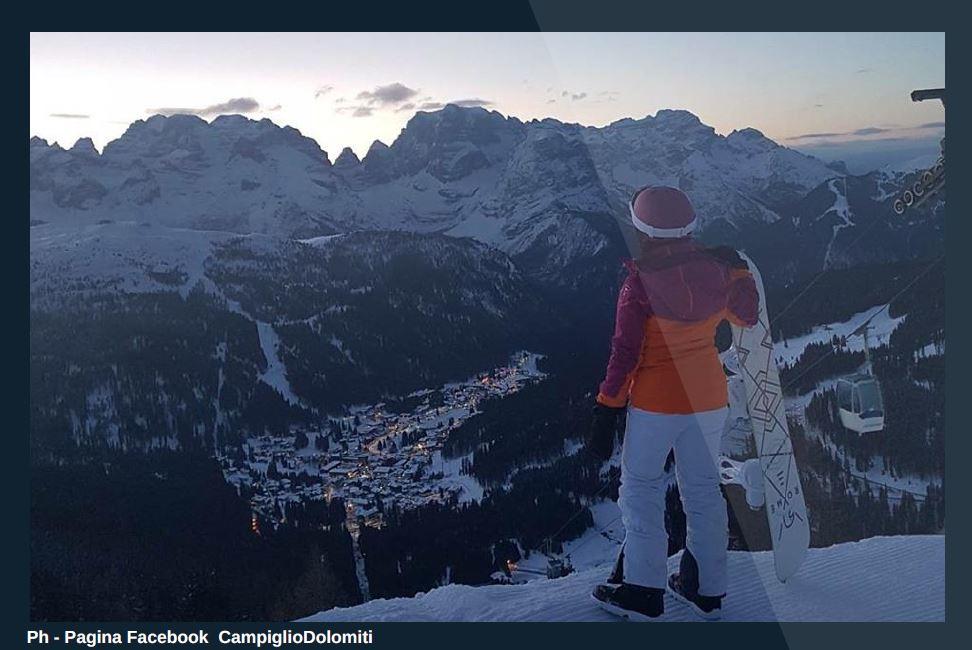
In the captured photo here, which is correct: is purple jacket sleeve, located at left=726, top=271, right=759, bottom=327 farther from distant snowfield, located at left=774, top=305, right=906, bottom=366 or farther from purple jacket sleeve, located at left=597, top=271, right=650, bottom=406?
distant snowfield, located at left=774, top=305, right=906, bottom=366

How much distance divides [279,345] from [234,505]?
141 feet

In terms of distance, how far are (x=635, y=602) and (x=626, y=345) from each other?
1707mm

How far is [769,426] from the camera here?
5320 mm

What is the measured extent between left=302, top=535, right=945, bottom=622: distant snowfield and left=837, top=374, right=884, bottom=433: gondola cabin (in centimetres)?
115

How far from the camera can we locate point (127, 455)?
7206 cm

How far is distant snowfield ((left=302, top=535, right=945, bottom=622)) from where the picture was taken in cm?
509

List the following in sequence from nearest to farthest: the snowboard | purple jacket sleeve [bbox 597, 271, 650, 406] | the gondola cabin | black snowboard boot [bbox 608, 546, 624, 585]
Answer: purple jacket sleeve [bbox 597, 271, 650, 406] → black snowboard boot [bbox 608, 546, 624, 585] → the snowboard → the gondola cabin

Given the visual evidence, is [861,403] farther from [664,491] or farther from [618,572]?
[618,572]

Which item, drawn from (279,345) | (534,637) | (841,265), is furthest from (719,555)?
(841,265)

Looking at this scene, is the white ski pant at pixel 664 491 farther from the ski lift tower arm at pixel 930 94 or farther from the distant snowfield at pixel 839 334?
the distant snowfield at pixel 839 334

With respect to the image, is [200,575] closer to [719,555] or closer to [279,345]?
[719,555]

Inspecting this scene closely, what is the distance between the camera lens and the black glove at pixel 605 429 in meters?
4.61

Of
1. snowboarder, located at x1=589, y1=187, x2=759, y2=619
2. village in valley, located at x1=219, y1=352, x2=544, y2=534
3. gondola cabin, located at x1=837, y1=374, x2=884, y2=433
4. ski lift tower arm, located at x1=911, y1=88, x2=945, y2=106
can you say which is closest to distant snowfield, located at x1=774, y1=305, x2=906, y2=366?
village in valley, located at x1=219, y1=352, x2=544, y2=534

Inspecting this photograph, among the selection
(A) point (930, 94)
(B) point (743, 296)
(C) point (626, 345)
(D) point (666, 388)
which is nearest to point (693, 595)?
(D) point (666, 388)
